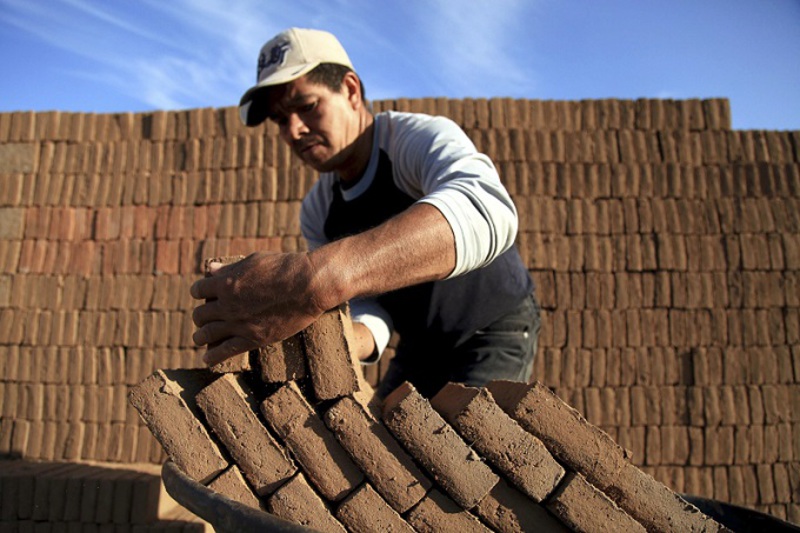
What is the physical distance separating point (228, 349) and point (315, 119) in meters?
1.01

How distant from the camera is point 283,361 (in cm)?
156

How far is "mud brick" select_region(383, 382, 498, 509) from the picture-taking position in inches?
55.5

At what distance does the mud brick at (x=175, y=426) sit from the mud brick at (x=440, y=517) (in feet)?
1.66

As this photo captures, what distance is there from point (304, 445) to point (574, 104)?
5.26 m

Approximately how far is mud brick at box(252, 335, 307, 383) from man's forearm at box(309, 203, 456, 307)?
0.95ft

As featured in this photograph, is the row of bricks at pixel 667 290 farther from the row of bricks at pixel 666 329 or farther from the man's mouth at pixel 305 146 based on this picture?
the man's mouth at pixel 305 146

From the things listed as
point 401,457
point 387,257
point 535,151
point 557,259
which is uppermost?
point 535,151

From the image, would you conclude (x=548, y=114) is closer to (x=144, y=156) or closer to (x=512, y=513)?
(x=144, y=156)

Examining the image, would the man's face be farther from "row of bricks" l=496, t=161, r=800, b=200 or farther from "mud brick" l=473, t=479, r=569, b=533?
"row of bricks" l=496, t=161, r=800, b=200

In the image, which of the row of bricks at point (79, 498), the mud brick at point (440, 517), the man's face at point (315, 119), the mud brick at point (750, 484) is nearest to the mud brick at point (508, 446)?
the mud brick at point (440, 517)

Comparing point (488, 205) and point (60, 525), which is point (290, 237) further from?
point (488, 205)

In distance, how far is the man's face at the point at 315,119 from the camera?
6.74 ft

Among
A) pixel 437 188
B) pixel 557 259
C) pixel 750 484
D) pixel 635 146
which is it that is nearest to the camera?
pixel 437 188

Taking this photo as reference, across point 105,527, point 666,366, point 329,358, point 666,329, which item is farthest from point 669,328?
point 105,527
